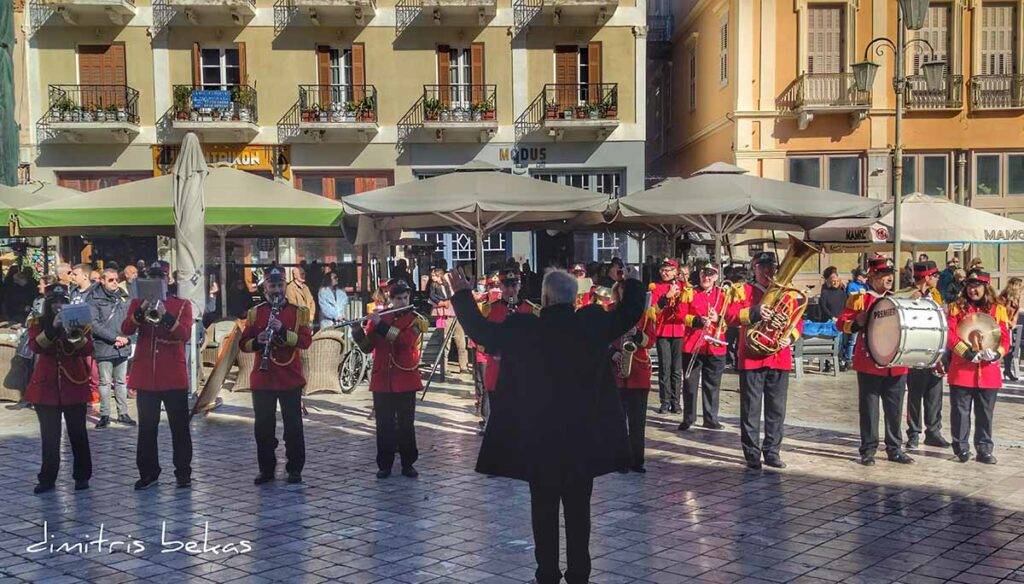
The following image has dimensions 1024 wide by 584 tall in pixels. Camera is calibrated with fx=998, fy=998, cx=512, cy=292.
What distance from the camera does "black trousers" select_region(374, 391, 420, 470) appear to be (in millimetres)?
8484

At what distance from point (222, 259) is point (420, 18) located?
12056mm

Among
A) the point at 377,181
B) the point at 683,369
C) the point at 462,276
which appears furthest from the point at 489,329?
the point at 377,181

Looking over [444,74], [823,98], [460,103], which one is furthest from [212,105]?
[823,98]

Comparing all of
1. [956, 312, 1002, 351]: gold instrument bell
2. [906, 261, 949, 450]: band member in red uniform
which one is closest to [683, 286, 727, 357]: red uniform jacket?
[906, 261, 949, 450]: band member in red uniform

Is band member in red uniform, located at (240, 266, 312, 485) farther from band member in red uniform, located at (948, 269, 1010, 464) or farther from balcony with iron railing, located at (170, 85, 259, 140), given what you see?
balcony with iron railing, located at (170, 85, 259, 140)

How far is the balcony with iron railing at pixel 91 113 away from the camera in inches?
968

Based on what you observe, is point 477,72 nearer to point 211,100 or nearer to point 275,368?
point 211,100

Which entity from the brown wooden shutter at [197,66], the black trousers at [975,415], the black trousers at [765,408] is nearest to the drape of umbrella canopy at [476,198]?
the black trousers at [765,408]

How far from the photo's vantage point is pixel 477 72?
25.5 meters

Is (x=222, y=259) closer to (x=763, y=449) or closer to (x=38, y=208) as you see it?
(x=38, y=208)

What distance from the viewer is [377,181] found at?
25.7 metres

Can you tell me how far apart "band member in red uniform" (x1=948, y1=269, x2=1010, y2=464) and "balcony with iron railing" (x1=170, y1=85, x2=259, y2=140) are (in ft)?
63.6

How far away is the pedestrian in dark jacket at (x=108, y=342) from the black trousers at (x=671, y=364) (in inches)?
237

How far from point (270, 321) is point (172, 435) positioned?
4.02 ft
